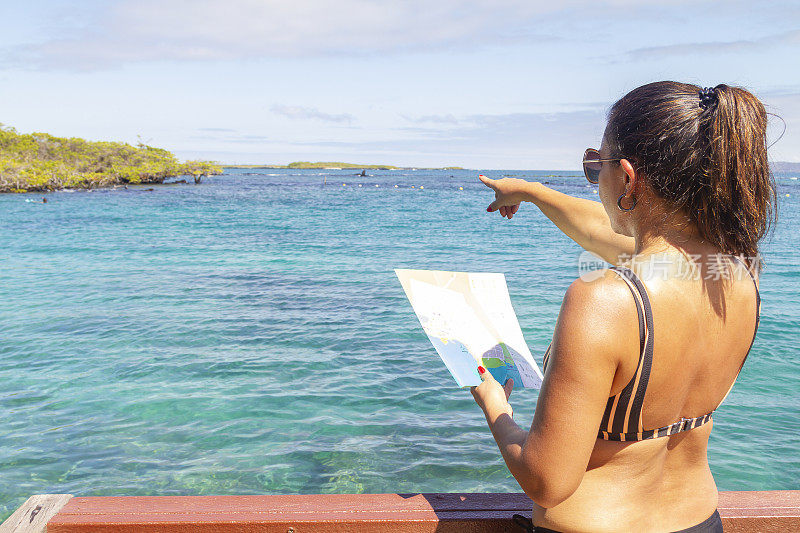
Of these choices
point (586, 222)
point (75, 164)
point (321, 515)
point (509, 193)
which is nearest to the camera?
point (321, 515)

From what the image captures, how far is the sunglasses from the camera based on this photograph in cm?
144

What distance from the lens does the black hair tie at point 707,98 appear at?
4.05 ft

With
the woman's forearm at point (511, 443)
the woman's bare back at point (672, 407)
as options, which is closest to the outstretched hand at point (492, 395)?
the woman's forearm at point (511, 443)

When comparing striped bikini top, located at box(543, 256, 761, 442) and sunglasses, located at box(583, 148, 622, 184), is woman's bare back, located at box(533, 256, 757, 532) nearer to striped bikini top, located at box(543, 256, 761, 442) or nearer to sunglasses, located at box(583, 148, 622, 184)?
striped bikini top, located at box(543, 256, 761, 442)

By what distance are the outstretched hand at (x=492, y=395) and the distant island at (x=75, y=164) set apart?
183ft

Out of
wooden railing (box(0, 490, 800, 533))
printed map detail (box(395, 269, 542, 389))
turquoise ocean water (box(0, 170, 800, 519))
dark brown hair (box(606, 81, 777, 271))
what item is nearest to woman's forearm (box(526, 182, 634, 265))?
printed map detail (box(395, 269, 542, 389))

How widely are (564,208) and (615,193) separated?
63 centimetres

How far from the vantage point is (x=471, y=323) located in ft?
5.92

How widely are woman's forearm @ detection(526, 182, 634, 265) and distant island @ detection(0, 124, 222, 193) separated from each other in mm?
55497

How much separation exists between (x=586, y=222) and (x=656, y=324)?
2.64 ft

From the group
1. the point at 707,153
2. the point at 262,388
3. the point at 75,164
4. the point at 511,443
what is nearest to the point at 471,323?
the point at 511,443

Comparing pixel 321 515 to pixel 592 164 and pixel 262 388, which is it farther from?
pixel 262 388

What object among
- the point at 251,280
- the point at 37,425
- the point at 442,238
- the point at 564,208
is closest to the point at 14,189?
the point at 442,238

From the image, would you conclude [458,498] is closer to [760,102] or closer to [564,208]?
[564,208]
